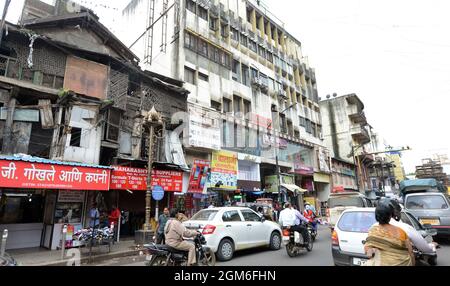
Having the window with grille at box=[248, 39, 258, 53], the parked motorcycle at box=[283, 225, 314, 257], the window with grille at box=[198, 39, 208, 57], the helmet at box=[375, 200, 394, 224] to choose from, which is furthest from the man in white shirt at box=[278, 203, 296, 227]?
the window with grille at box=[248, 39, 258, 53]

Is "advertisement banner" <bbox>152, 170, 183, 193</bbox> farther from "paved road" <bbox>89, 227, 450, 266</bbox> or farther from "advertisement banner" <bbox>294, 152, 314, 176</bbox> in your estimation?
"advertisement banner" <bbox>294, 152, 314, 176</bbox>

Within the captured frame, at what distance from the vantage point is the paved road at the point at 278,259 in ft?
25.7

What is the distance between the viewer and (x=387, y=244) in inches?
126

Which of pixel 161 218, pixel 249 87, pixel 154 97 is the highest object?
pixel 249 87

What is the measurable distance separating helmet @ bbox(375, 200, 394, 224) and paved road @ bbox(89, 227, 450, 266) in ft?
16.3

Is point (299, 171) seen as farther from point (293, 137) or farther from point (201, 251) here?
point (201, 251)

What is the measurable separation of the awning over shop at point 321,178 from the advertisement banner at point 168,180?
67.3 ft

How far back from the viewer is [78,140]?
13.7m

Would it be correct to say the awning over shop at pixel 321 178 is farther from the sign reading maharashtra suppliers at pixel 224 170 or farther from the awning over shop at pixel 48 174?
the awning over shop at pixel 48 174

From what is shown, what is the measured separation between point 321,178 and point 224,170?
→ 1722 centimetres

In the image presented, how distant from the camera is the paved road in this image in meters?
7.85

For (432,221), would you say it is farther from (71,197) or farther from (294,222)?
(71,197)
